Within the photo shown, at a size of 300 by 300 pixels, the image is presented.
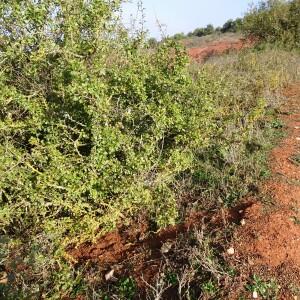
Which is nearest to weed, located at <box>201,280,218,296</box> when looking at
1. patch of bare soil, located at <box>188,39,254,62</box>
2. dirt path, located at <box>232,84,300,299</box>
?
dirt path, located at <box>232,84,300,299</box>

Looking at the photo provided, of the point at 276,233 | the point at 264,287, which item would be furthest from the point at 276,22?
the point at 264,287

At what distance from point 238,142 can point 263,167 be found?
2.15 ft

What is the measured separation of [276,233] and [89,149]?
80.8 inches

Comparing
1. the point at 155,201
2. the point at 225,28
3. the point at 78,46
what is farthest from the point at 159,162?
the point at 225,28

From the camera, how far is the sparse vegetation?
3.84 meters

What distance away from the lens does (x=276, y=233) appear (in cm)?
412

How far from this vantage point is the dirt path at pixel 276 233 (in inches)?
147

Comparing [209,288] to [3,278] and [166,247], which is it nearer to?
[166,247]

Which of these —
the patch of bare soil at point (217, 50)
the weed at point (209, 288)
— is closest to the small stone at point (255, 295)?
the weed at point (209, 288)

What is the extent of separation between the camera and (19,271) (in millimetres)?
4074

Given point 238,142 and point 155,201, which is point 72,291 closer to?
point 155,201

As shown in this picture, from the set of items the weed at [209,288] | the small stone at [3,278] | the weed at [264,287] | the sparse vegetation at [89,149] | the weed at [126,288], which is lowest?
the weed at [264,287]

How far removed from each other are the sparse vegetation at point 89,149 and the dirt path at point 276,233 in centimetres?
13

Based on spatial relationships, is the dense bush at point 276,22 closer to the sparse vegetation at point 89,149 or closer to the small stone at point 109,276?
the sparse vegetation at point 89,149
